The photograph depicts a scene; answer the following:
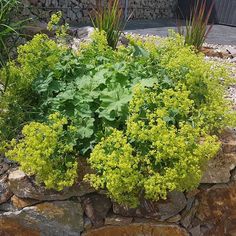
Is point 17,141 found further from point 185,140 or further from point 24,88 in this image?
point 185,140

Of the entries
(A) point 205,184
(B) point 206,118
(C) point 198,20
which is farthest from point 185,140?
(C) point 198,20

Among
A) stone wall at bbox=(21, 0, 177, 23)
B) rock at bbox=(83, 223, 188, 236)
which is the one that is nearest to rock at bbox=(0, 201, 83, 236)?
rock at bbox=(83, 223, 188, 236)

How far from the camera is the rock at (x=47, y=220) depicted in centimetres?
235

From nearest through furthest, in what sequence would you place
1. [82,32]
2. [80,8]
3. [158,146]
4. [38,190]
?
[158,146]
[38,190]
[82,32]
[80,8]

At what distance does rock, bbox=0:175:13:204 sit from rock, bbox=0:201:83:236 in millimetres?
89

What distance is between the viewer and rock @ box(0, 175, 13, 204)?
7.91ft

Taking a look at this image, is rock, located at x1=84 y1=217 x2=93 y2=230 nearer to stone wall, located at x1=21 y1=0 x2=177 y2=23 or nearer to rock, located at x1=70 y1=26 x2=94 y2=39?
rock, located at x1=70 y1=26 x2=94 y2=39

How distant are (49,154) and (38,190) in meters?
0.30

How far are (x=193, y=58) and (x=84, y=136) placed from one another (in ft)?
2.78

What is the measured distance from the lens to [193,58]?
2.63 metres

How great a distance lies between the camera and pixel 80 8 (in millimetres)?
7145

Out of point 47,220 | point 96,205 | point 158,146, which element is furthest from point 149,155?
point 47,220

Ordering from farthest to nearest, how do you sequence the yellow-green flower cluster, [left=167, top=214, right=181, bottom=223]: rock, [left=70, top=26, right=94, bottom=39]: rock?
[left=70, top=26, right=94, bottom=39]: rock
[left=167, top=214, right=181, bottom=223]: rock
the yellow-green flower cluster

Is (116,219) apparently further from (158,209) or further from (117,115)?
(117,115)
